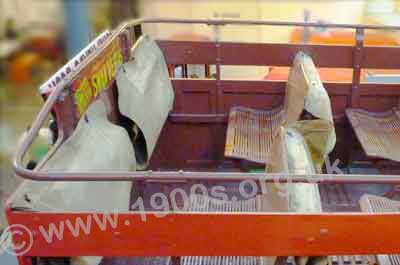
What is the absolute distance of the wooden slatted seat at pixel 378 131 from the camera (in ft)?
8.86

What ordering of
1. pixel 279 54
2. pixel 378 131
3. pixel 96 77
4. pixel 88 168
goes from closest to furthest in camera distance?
pixel 88 168 → pixel 96 77 → pixel 378 131 → pixel 279 54

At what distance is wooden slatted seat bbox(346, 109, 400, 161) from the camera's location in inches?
106

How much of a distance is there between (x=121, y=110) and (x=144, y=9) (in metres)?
1.91

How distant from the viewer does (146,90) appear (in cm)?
269

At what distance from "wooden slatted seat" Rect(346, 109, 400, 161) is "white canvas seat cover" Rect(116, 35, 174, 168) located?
3.87ft

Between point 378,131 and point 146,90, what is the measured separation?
1.45 m


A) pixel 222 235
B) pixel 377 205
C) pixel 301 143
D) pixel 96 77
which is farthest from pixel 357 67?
pixel 222 235

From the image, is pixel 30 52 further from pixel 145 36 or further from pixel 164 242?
pixel 145 36

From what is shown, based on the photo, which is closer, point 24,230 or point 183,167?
point 24,230

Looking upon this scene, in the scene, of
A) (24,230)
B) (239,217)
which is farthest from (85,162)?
(239,217)

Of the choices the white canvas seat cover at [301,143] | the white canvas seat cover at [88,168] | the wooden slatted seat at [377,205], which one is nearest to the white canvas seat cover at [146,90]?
Answer: the white canvas seat cover at [88,168]

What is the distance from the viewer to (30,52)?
1.61 feet

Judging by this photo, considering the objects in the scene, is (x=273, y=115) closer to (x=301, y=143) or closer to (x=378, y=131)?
(x=378, y=131)

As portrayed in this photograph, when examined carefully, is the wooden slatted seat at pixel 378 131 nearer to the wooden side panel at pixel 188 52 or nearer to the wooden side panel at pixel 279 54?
the wooden side panel at pixel 279 54
